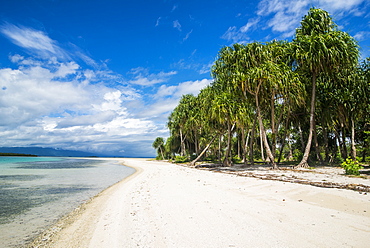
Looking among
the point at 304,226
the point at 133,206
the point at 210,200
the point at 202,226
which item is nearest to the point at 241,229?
the point at 202,226

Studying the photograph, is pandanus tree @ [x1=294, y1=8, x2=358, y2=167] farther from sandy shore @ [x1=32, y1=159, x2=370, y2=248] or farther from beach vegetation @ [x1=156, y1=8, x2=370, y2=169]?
sandy shore @ [x1=32, y1=159, x2=370, y2=248]

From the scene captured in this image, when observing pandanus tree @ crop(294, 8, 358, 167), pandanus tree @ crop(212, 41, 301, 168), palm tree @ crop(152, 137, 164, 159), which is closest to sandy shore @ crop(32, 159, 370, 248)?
pandanus tree @ crop(212, 41, 301, 168)

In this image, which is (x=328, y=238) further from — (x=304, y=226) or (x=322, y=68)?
(x=322, y=68)

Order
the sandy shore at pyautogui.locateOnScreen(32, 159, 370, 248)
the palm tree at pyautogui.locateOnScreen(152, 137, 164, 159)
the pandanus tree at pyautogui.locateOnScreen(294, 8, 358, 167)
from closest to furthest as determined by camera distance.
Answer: the sandy shore at pyautogui.locateOnScreen(32, 159, 370, 248)
the pandanus tree at pyautogui.locateOnScreen(294, 8, 358, 167)
the palm tree at pyautogui.locateOnScreen(152, 137, 164, 159)

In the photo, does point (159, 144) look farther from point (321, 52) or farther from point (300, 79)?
point (321, 52)

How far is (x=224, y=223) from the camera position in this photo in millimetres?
4762

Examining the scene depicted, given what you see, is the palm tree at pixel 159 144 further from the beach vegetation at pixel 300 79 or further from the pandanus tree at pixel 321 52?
the pandanus tree at pixel 321 52

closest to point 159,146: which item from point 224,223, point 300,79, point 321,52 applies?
point 300,79

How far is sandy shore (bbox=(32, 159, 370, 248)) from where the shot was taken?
3.86m

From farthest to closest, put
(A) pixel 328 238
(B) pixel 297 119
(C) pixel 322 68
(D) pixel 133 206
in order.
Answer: (B) pixel 297 119 → (C) pixel 322 68 → (D) pixel 133 206 → (A) pixel 328 238

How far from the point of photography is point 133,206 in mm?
6785

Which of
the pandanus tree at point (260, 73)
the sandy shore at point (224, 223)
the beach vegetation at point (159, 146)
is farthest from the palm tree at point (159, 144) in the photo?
the sandy shore at point (224, 223)

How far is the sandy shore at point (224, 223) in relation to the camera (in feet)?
12.7

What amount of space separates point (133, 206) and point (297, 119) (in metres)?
25.6
